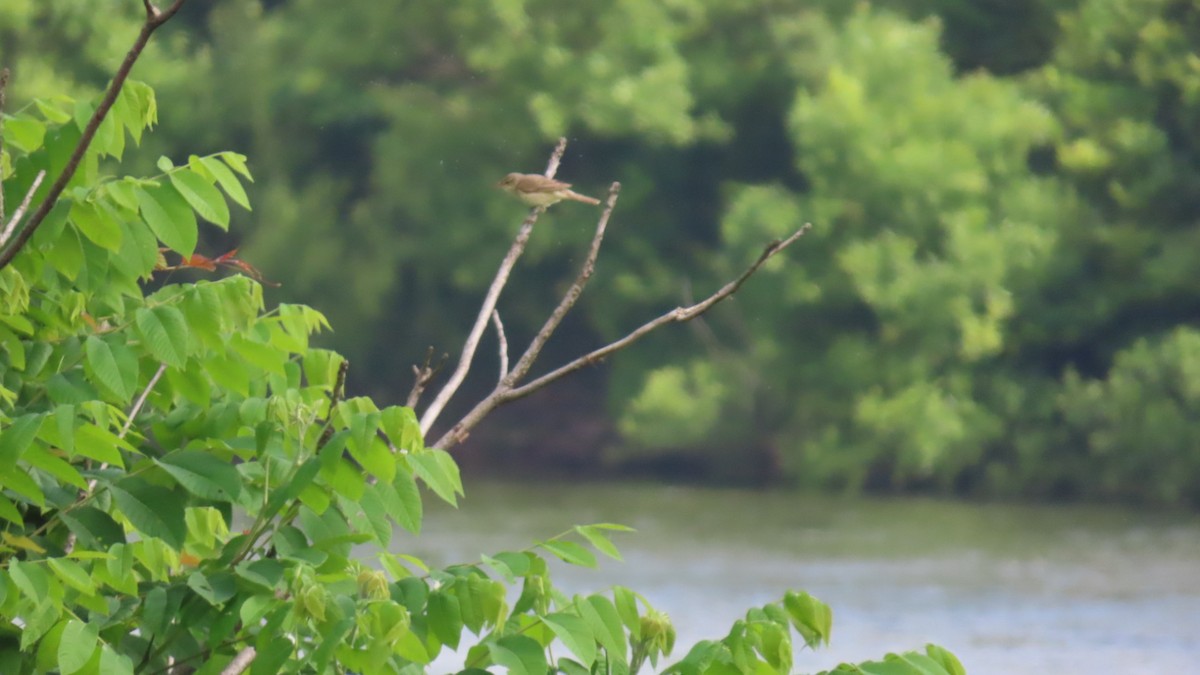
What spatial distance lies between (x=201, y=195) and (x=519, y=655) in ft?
2.08

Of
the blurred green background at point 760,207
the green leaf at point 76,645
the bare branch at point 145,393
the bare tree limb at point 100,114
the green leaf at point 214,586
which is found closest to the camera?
the bare tree limb at point 100,114

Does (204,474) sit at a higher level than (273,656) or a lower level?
higher

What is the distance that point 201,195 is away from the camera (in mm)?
1912

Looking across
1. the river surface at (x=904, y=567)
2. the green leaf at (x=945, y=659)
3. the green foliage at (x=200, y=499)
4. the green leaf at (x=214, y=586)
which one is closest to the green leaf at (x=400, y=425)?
the green foliage at (x=200, y=499)

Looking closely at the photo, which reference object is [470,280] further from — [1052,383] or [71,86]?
[1052,383]

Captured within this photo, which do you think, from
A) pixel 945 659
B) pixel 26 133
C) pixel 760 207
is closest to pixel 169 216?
pixel 26 133

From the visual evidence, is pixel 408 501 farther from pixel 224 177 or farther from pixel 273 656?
pixel 224 177

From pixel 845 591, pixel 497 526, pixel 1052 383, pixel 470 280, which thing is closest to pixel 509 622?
pixel 845 591

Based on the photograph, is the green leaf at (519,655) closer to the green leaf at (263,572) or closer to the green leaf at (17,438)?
the green leaf at (263,572)

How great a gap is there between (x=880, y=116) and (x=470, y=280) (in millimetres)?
5520

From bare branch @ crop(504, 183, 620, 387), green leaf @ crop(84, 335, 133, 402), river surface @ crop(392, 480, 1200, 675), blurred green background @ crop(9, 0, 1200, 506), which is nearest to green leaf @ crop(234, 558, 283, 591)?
green leaf @ crop(84, 335, 133, 402)

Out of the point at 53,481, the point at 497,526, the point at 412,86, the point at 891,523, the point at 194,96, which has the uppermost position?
the point at 412,86

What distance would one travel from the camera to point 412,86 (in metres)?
23.2

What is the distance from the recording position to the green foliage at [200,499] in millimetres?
1669
